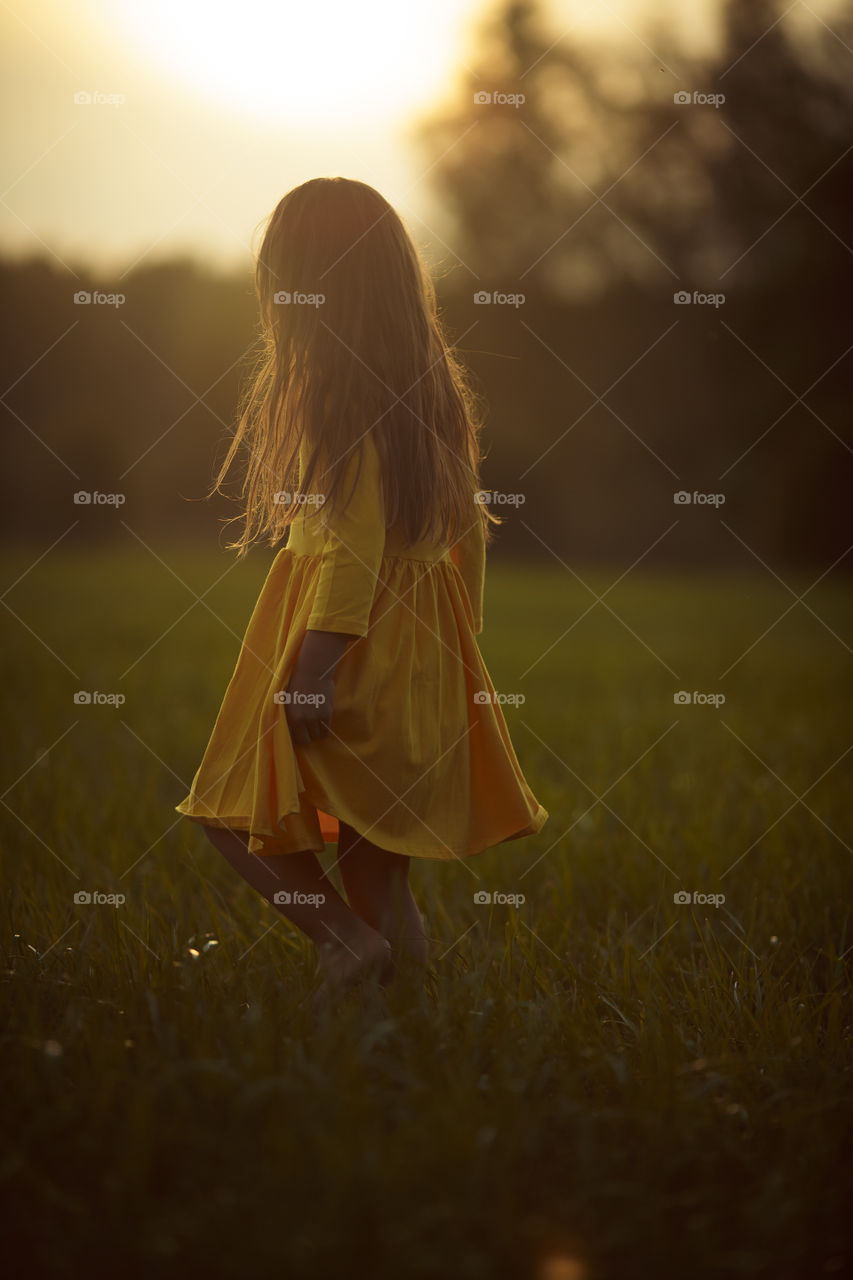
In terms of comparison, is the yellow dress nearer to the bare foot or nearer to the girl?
the girl

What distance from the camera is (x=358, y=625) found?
2.01m

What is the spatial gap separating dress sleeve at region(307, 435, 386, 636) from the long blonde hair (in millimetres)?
30

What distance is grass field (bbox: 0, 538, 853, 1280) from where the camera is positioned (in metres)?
1.50

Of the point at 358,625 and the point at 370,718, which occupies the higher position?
the point at 358,625

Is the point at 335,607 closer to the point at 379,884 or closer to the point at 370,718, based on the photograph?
the point at 370,718

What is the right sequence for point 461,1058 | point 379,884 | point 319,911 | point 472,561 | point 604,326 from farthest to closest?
point 604,326 → point 472,561 → point 379,884 → point 319,911 → point 461,1058

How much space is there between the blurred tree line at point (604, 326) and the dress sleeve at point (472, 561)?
13427mm

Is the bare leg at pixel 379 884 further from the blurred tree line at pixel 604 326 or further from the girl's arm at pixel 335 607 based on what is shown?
the blurred tree line at pixel 604 326

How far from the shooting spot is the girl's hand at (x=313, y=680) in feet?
6.64

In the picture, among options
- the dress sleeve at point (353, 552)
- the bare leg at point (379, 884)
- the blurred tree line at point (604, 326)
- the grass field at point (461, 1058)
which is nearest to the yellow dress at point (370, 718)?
the dress sleeve at point (353, 552)

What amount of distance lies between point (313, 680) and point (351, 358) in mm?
687

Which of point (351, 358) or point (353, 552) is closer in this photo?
point (353, 552)

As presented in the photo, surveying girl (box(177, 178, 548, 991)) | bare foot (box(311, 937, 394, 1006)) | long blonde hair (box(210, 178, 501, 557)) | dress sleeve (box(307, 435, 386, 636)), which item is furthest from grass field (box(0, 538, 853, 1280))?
long blonde hair (box(210, 178, 501, 557))

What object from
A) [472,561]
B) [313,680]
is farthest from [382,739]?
[472,561]
